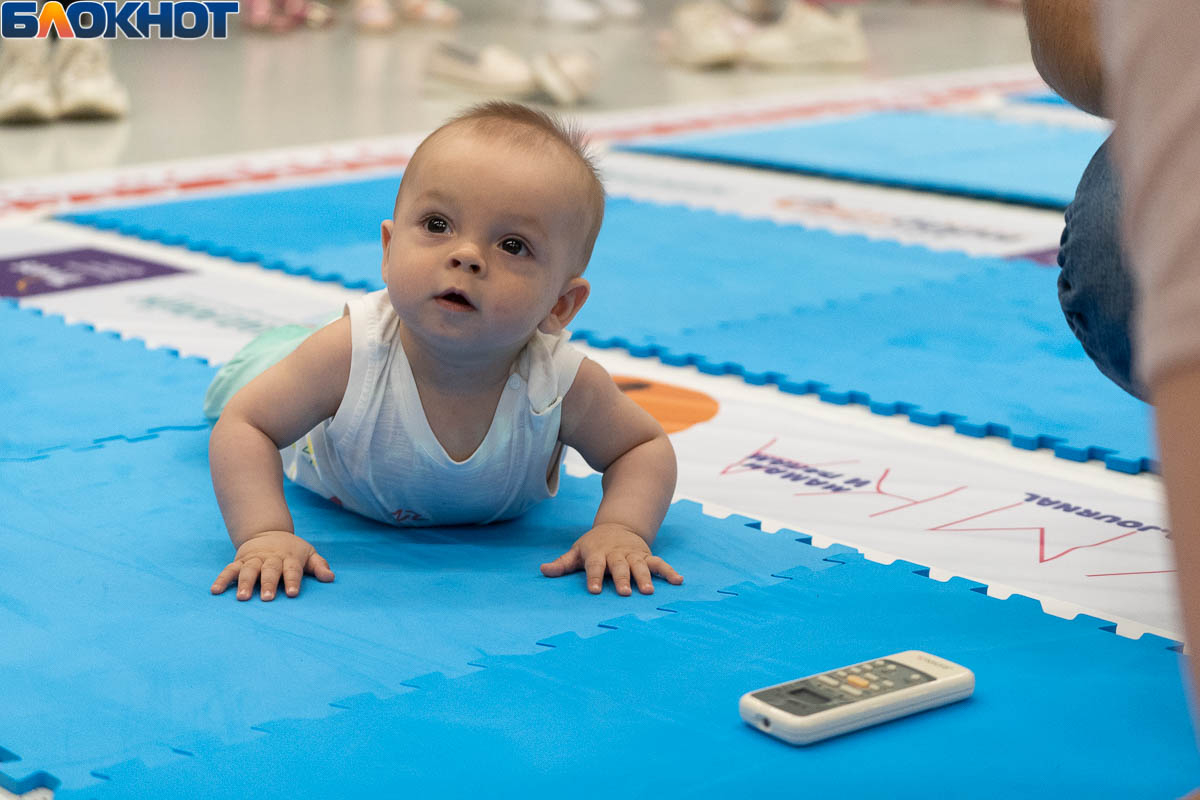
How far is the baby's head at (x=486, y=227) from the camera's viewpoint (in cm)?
159

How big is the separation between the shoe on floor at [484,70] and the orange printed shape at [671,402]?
3434 millimetres

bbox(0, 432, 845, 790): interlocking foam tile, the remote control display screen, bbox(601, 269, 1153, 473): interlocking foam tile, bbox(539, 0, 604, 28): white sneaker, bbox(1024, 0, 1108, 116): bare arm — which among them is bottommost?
bbox(0, 432, 845, 790): interlocking foam tile

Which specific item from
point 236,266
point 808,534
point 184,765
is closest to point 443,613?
point 184,765

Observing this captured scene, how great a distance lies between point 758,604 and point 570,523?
0.32 meters

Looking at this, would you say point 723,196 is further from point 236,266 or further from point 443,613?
point 443,613

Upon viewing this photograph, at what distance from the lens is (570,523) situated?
1819 millimetres

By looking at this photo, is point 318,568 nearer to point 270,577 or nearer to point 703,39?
point 270,577

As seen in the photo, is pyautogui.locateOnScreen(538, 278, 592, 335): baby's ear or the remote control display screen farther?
pyautogui.locateOnScreen(538, 278, 592, 335): baby's ear

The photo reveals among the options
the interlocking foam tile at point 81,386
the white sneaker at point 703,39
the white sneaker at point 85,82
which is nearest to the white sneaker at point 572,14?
the white sneaker at point 703,39

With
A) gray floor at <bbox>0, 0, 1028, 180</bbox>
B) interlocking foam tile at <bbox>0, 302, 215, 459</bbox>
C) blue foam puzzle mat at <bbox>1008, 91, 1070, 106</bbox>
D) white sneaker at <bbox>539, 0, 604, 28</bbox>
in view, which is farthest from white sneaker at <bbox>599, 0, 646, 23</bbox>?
interlocking foam tile at <bbox>0, 302, 215, 459</bbox>

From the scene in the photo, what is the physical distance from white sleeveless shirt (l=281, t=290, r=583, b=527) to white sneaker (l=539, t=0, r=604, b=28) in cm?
693

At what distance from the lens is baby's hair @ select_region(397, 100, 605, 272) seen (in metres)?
1.62

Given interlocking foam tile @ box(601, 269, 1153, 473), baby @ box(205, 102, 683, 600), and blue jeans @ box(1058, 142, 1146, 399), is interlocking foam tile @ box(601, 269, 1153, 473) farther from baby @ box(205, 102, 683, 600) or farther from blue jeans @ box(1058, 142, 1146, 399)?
baby @ box(205, 102, 683, 600)

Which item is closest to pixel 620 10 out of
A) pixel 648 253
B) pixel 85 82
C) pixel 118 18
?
pixel 118 18
